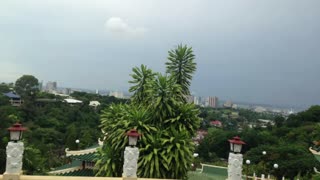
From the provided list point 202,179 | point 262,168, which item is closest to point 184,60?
point 202,179

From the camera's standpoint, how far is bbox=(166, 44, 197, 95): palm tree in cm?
856

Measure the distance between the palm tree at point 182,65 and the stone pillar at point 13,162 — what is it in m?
4.59

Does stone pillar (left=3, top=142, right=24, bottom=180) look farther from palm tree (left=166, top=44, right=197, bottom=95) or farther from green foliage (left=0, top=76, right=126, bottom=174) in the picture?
green foliage (left=0, top=76, right=126, bottom=174)

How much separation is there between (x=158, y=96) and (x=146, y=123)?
66cm

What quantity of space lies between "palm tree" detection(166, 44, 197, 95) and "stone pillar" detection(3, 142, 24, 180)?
4591 mm

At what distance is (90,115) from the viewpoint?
40219mm

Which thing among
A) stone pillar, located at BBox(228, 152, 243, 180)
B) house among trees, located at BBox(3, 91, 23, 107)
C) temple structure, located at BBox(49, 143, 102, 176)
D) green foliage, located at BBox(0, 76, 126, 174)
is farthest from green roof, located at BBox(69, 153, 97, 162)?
house among trees, located at BBox(3, 91, 23, 107)

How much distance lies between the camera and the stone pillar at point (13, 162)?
184 inches

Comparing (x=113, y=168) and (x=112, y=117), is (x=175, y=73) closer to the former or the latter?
(x=112, y=117)

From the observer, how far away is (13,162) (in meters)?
4.72

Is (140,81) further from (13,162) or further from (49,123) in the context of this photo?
(49,123)

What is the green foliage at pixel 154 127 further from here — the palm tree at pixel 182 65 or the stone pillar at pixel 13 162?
the stone pillar at pixel 13 162

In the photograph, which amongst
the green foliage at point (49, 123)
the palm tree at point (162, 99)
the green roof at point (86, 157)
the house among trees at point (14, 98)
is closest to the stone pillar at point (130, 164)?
the palm tree at point (162, 99)

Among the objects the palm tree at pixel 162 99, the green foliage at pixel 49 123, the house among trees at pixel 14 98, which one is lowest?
the green foliage at pixel 49 123
